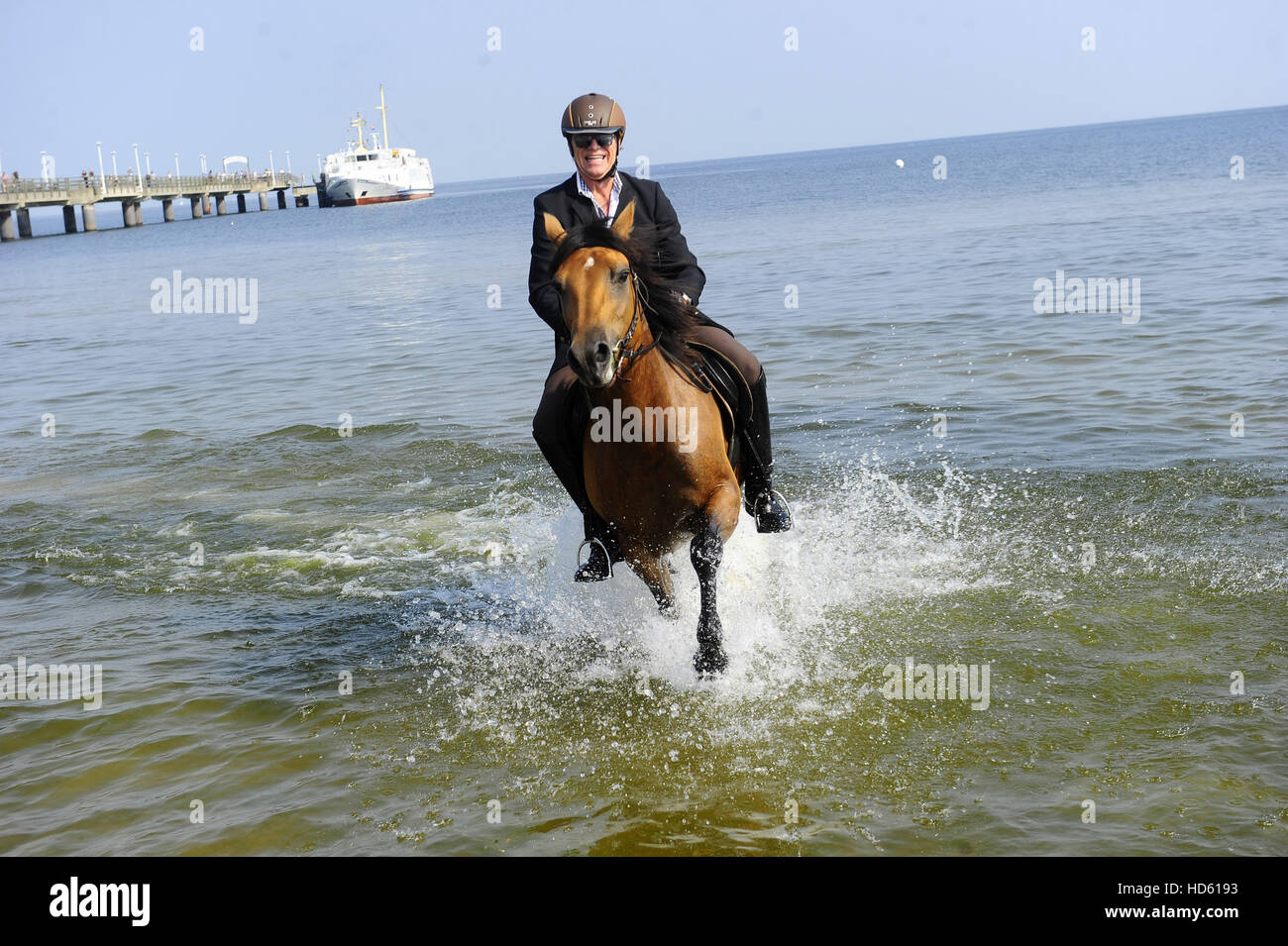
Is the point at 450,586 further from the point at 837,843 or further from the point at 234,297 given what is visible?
the point at 234,297

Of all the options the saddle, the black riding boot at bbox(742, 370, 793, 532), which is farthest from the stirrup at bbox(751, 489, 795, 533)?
the saddle

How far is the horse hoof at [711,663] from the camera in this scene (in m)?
6.52

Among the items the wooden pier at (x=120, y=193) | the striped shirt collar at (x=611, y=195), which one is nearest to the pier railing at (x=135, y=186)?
the wooden pier at (x=120, y=193)

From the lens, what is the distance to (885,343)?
18844mm

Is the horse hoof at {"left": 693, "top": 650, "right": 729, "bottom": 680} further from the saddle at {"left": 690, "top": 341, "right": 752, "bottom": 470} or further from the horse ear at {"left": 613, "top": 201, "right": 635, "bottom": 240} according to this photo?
the horse ear at {"left": 613, "top": 201, "right": 635, "bottom": 240}

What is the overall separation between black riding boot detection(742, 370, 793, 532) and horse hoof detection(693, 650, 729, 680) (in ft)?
3.99

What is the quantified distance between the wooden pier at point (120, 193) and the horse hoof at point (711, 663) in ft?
300

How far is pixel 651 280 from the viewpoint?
5895 millimetres

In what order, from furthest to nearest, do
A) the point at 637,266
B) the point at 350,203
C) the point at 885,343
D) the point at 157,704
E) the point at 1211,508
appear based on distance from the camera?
the point at 350,203 → the point at 885,343 → the point at 1211,508 → the point at 157,704 → the point at 637,266

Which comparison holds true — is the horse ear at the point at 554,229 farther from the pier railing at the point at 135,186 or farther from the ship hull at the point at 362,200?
the ship hull at the point at 362,200

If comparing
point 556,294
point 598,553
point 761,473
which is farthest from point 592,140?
point 598,553
